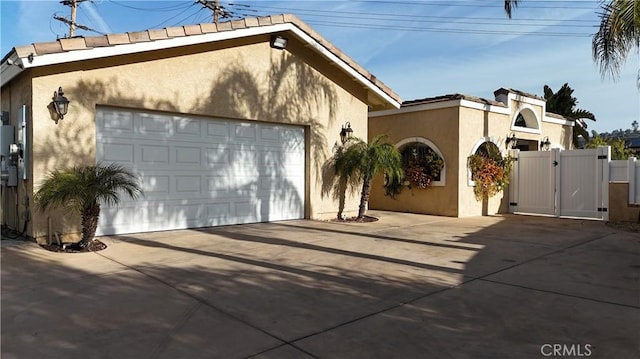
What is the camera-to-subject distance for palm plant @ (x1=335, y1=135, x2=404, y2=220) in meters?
10.9

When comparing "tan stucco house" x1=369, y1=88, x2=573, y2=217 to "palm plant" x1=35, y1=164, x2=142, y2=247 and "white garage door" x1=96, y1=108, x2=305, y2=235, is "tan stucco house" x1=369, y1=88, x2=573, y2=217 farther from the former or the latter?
"palm plant" x1=35, y1=164, x2=142, y2=247

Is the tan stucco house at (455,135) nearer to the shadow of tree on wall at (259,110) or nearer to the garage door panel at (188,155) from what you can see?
the shadow of tree on wall at (259,110)

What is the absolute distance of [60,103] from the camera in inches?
284

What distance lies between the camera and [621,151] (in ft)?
45.7

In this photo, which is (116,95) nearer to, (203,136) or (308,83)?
(203,136)

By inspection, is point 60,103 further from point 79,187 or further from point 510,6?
point 510,6

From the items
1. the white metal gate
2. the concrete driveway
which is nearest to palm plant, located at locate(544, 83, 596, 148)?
the white metal gate

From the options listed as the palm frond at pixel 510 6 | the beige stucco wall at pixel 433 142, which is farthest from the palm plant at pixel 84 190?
the beige stucco wall at pixel 433 142

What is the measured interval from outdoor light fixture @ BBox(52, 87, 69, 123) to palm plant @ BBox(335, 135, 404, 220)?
6332 millimetres

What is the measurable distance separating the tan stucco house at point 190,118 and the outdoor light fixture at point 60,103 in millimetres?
119

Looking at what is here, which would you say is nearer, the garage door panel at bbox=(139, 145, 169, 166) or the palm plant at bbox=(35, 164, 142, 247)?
the palm plant at bbox=(35, 164, 142, 247)

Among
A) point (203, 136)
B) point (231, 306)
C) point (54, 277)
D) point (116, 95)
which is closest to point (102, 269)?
point (54, 277)

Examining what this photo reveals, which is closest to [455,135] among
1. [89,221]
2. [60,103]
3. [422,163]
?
[422,163]

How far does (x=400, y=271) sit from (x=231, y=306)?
246cm
